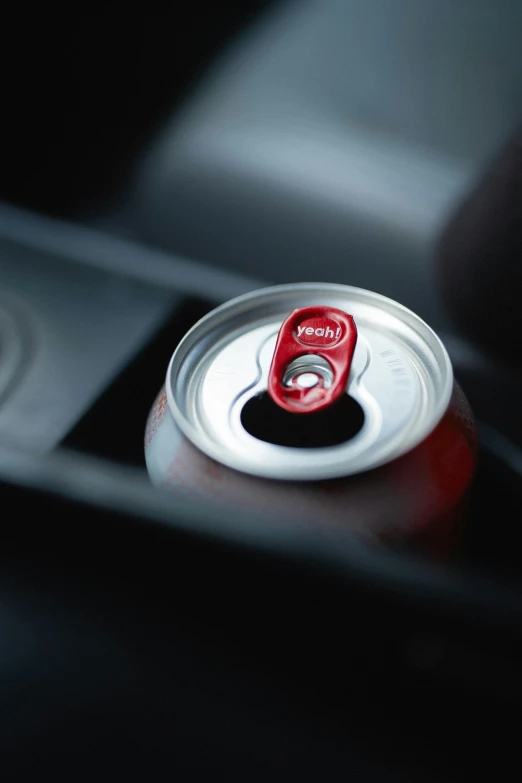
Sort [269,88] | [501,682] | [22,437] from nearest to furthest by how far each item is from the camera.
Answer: [501,682] < [22,437] < [269,88]

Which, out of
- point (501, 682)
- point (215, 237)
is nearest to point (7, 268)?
point (215, 237)

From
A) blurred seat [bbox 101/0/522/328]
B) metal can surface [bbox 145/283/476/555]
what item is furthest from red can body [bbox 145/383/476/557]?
blurred seat [bbox 101/0/522/328]

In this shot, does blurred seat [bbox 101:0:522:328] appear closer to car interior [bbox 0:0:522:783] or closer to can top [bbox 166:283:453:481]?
car interior [bbox 0:0:522:783]

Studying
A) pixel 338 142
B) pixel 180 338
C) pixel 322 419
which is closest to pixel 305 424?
pixel 322 419

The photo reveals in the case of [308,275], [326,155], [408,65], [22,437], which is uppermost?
[408,65]

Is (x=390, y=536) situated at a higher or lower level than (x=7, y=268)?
higher

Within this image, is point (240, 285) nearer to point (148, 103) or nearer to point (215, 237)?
point (215, 237)

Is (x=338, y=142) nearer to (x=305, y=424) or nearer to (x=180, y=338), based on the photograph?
(x=180, y=338)
